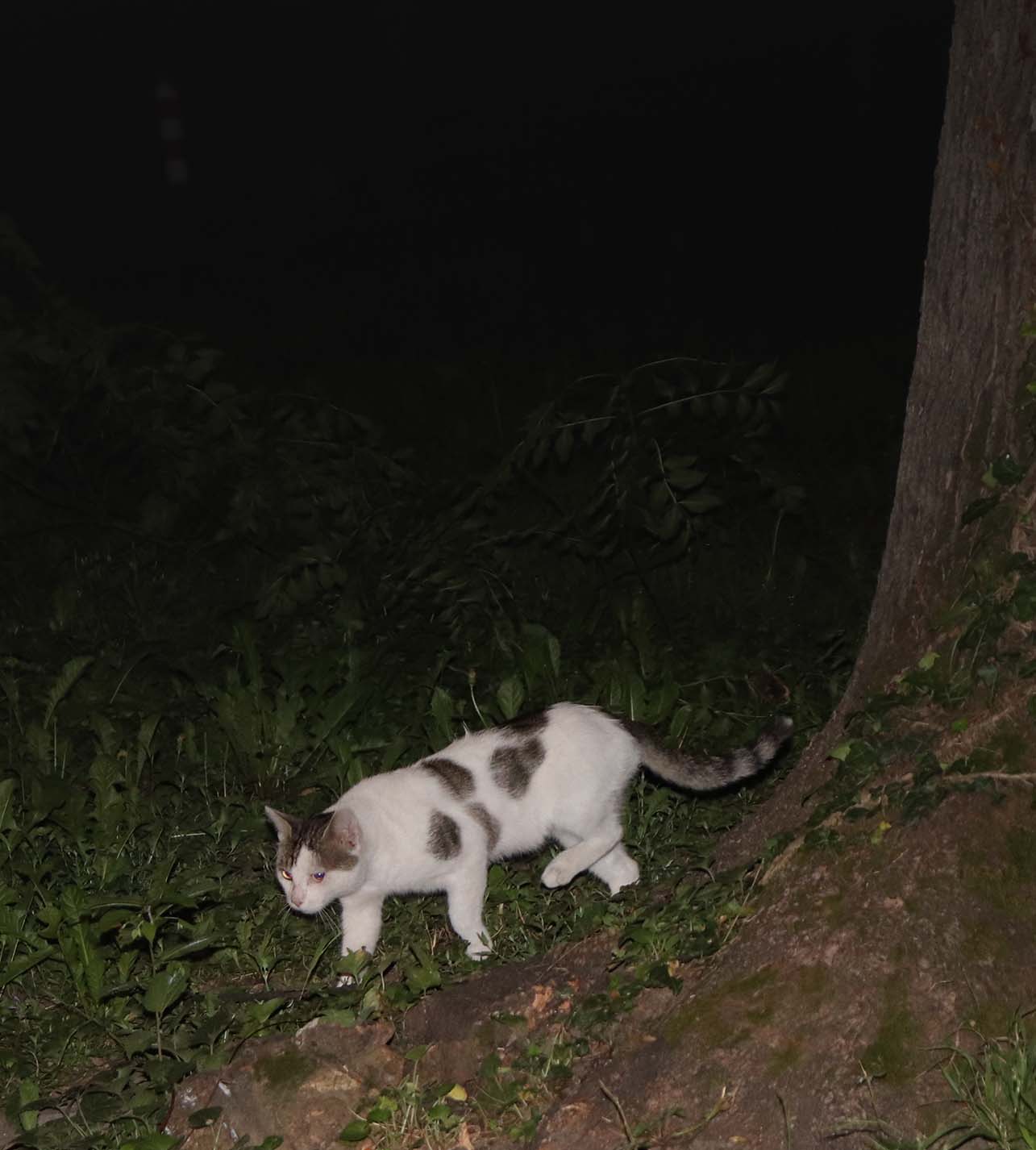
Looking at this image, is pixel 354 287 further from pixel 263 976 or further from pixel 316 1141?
pixel 316 1141

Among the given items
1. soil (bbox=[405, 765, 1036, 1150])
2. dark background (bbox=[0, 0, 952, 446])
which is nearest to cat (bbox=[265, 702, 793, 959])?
soil (bbox=[405, 765, 1036, 1150])

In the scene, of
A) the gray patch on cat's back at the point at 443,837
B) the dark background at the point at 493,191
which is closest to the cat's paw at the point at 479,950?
the gray patch on cat's back at the point at 443,837

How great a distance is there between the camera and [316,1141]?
3.46 m

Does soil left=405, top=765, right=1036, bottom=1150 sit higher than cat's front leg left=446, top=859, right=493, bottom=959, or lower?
higher

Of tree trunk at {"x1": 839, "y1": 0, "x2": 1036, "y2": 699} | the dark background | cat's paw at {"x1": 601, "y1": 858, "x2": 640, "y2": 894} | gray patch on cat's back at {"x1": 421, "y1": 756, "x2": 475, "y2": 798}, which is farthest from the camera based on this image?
the dark background

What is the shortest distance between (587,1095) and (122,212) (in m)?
17.8

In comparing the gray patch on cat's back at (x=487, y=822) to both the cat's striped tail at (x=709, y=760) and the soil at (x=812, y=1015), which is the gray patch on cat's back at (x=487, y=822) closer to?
the cat's striped tail at (x=709, y=760)

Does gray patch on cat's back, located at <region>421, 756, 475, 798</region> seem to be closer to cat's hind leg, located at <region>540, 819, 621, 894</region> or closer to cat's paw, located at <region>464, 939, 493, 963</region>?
cat's hind leg, located at <region>540, 819, 621, 894</region>

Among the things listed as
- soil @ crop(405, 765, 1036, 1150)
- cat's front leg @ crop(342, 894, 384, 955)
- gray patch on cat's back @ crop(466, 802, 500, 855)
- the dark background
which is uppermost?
soil @ crop(405, 765, 1036, 1150)

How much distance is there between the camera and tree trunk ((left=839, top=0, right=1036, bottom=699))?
370 centimetres

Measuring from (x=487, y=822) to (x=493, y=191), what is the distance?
14709 millimetres

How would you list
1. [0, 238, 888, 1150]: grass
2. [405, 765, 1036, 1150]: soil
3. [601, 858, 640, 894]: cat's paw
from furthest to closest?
[601, 858, 640, 894]: cat's paw → [0, 238, 888, 1150]: grass → [405, 765, 1036, 1150]: soil

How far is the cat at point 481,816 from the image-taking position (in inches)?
174

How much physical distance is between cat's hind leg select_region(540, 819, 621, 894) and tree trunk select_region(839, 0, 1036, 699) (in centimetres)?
103
